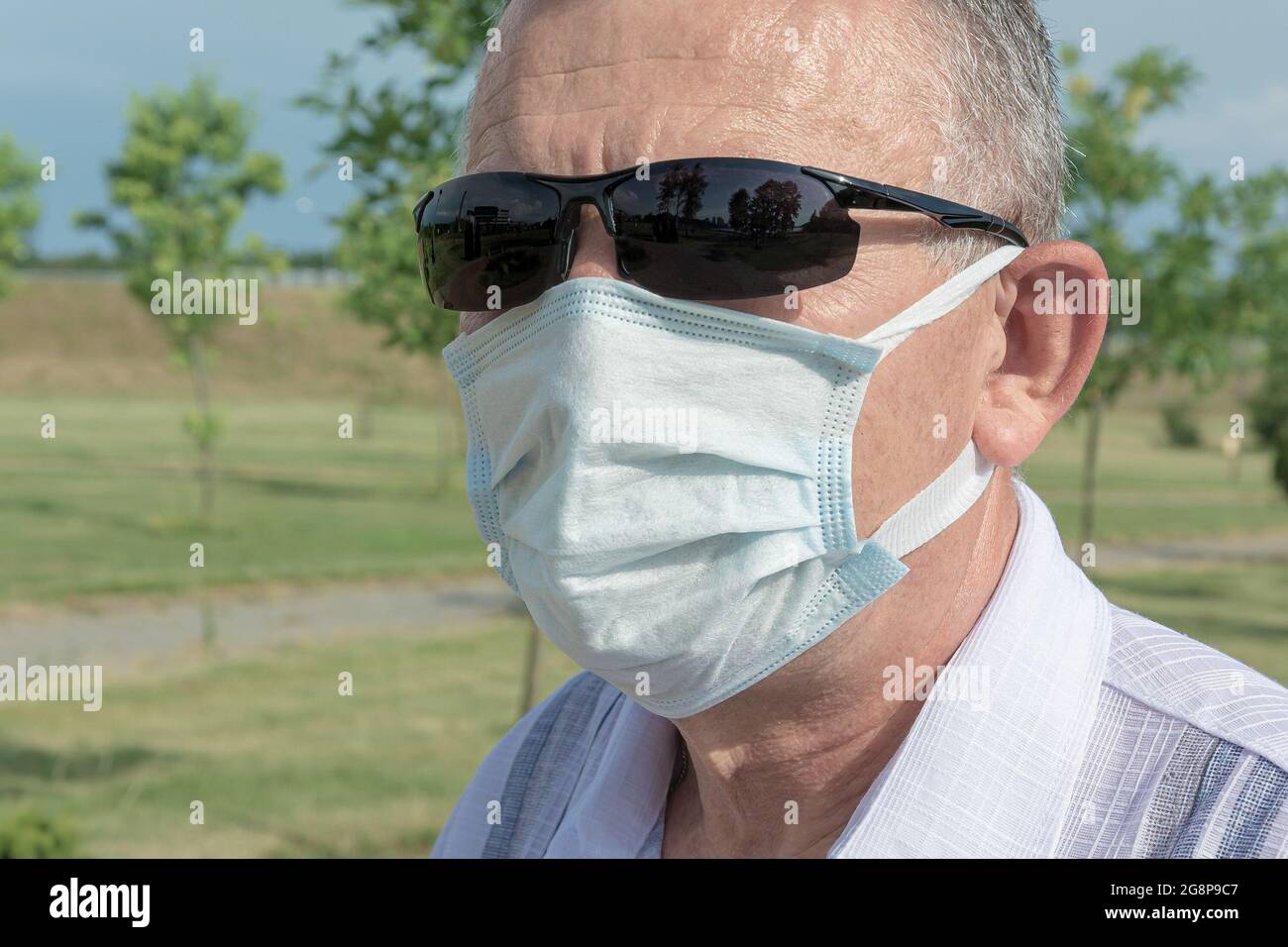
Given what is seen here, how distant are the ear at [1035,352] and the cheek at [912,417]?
0.07 metres

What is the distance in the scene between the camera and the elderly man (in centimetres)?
168

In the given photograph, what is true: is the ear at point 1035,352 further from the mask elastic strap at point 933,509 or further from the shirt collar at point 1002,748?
the shirt collar at point 1002,748

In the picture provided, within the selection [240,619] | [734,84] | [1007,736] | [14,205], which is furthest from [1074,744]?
[14,205]

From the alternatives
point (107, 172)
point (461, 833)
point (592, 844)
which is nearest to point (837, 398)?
point (592, 844)

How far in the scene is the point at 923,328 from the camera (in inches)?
68.2

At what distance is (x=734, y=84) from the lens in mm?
1663

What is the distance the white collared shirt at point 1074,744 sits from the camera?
1.52m

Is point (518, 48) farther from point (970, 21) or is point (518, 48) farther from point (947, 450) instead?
point (947, 450)

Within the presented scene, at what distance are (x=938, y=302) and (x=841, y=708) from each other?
616 millimetres

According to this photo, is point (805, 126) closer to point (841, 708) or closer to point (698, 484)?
point (698, 484)

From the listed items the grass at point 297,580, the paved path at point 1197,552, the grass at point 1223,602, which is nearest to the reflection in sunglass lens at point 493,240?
the grass at point 297,580

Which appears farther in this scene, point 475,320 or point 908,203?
point 475,320

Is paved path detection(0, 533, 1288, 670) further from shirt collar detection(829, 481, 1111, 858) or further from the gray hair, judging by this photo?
the gray hair

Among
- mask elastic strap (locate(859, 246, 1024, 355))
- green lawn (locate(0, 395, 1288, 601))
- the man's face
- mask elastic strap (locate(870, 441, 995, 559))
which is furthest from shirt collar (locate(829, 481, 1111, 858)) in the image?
green lawn (locate(0, 395, 1288, 601))
